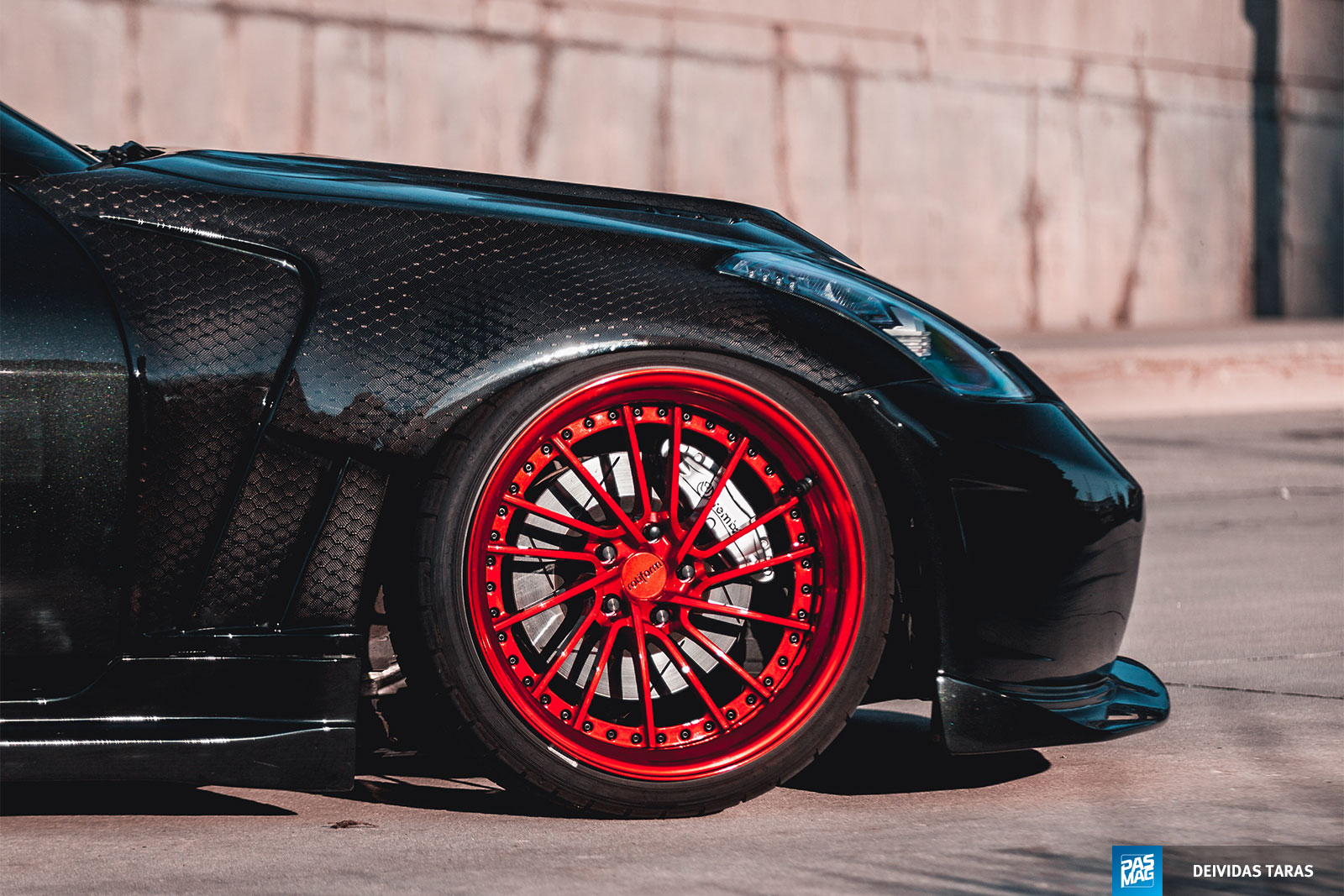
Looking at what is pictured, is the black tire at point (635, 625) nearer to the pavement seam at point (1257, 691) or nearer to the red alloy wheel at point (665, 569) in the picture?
the red alloy wheel at point (665, 569)

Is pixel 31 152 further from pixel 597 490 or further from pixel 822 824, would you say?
pixel 822 824

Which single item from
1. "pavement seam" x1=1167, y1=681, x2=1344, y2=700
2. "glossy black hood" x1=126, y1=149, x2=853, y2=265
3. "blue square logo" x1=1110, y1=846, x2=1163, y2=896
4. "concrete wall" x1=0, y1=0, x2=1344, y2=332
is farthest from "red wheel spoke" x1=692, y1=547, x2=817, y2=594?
"concrete wall" x1=0, y1=0, x2=1344, y2=332

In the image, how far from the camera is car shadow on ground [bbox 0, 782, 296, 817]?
2.98 meters

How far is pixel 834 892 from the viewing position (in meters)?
2.48

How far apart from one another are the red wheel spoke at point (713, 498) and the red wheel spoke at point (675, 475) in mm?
19

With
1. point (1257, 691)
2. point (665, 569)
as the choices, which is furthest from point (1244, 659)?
point (665, 569)

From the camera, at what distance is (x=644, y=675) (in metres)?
2.84

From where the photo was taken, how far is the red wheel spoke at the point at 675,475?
2840 millimetres

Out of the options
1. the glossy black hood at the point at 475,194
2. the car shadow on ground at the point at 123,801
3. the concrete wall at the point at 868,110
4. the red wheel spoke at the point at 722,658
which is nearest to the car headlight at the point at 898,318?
the glossy black hood at the point at 475,194

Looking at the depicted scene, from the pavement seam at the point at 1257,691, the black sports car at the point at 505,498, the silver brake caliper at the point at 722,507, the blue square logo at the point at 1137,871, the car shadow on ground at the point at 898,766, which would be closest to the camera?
the blue square logo at the point at 1137,871

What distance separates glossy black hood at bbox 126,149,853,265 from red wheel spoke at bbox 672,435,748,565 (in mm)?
402

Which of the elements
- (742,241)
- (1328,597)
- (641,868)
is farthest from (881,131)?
(641,868)

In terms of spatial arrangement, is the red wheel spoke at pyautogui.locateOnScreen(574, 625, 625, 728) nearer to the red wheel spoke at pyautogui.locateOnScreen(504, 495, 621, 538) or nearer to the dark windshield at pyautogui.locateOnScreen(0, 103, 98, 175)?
the red wheel spoke at pyautogui.locateOnScreen(504, 495, 621, 538)

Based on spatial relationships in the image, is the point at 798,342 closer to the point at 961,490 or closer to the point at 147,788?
the point at 961,490
